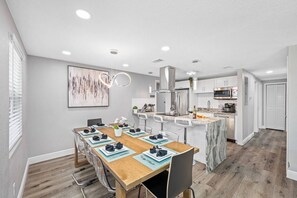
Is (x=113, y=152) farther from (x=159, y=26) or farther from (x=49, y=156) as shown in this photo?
(x=49, y=156)

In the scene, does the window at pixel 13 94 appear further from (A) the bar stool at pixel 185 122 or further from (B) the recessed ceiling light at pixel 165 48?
(A) the bar stool at pixel 185 122

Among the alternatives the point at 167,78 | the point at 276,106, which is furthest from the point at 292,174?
the point at 276,106

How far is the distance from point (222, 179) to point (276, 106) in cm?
553

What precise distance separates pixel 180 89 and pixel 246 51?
3.48 m

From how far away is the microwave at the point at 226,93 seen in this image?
445 centimetres

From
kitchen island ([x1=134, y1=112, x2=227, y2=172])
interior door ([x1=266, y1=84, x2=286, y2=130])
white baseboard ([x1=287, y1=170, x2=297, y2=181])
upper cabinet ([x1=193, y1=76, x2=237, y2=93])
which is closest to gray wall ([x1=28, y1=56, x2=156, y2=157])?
kitchen island ([x1=134, y1=112, x2=227, y2=172])

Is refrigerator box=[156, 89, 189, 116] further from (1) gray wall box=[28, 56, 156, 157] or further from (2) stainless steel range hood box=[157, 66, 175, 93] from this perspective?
(1) gray wall box=[28, 56, 156, 157]

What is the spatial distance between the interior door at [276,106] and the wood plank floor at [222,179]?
10.7ft

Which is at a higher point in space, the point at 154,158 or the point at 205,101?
the point at 205,101

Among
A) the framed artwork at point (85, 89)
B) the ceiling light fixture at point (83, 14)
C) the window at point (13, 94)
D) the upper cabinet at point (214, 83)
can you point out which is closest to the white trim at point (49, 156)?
the framed artwork at point (85, 89)

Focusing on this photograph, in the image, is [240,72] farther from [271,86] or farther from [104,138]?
[104,138]

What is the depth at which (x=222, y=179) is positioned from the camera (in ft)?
7.59

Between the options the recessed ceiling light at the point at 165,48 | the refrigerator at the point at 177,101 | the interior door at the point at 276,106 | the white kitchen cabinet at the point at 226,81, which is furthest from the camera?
the refrigerator at the point at 177,101

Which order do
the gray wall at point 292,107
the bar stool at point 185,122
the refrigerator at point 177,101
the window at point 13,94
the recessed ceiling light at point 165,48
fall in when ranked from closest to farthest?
the window at point 13,94 → the gray wall at point 292,107 → the recessed ceiling light at point 165,48 → the bar stool at point 185,122 → the refrigerator at point 177,101
